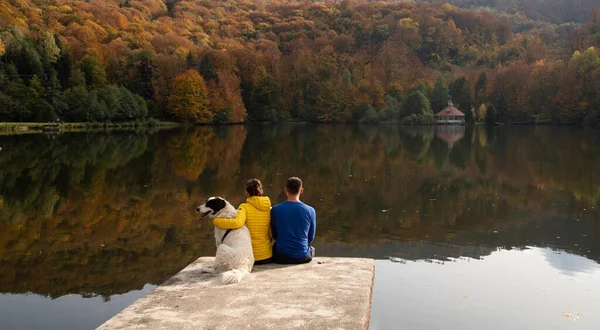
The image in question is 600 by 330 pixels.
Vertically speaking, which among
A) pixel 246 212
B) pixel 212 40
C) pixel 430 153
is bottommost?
pixel 430 153

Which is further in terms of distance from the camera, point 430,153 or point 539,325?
point 430,153

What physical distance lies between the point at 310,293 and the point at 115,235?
23.1 ft

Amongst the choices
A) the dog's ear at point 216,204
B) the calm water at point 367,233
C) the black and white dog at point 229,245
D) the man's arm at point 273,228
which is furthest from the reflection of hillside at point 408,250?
the dog's ear at point 216,204

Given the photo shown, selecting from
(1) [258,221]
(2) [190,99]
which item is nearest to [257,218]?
(1) [258,221]

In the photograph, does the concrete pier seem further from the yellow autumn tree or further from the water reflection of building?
the yellow autumn tree

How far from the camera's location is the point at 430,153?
33.2m

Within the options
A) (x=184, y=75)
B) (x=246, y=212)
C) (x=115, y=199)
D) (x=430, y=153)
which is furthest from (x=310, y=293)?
(x=184, y=75)

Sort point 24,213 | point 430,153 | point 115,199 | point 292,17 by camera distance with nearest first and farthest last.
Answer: point 24,213 < point 115,199 < point 430,153 < point 292,17

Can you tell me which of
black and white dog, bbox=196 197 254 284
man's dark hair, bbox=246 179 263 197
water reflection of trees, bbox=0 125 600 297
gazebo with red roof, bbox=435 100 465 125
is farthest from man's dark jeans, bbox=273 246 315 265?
gazebo with red roof, bbox=435 100 465 125

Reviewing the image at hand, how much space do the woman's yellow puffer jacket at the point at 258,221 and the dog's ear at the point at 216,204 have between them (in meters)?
0.24

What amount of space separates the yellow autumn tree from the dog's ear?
71027mm

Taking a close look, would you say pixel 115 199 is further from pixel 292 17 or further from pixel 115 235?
pixel 292 17

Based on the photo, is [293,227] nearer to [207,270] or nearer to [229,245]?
[229,245]

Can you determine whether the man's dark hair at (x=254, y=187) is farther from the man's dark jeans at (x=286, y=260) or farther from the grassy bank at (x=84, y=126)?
the grassy bank at (x=84, y=126)
